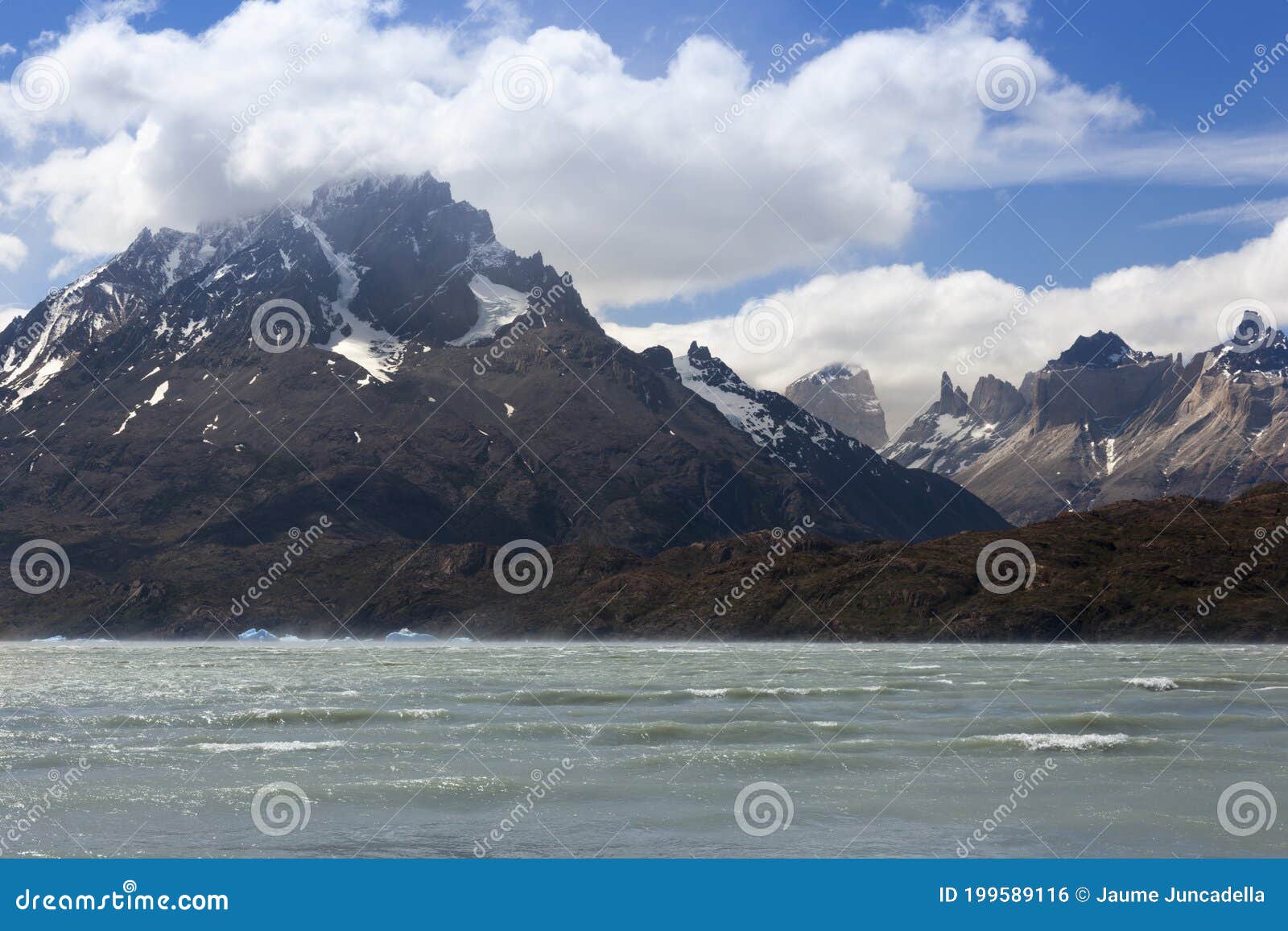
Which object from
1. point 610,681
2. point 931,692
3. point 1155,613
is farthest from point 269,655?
point 1155,613

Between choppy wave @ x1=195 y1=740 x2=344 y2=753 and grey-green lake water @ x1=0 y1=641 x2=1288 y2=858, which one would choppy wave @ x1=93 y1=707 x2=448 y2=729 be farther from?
choppy wave @ x1=195 y1=740 x2=344 y2=753

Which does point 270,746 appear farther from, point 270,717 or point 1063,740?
point 1063,740

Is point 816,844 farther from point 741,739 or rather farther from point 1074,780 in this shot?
point 741,739

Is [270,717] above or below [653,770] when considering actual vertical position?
below

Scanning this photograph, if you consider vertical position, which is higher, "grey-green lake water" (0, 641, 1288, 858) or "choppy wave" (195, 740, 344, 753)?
"grey-green lake water" (0, 641, 1288, 858)

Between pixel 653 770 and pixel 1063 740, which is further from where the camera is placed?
pixel 1063 740

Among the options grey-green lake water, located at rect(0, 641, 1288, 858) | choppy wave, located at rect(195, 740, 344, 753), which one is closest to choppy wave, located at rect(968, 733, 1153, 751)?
grey-green lake water, located at rect(0, 641, 1288, 858)

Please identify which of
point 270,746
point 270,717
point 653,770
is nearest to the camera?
point 653,770

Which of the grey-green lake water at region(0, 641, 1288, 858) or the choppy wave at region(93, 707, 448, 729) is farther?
the choppy wave at region(93, 707, 448, 729)

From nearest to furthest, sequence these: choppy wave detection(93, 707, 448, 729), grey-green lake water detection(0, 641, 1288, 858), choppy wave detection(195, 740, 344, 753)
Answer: grey-green lake water detection(0, 641, 1288, 858), choppy wave detection(195, 740, 344, 753), choppy wave detection(93, 707, 448, 729)

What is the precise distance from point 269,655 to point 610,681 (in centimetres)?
7551

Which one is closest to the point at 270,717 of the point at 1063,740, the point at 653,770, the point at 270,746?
the point at 270,746

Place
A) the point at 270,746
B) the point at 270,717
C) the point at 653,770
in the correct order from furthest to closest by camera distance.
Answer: the point at 270,717 < the point at 270,746 < the point at 653,770

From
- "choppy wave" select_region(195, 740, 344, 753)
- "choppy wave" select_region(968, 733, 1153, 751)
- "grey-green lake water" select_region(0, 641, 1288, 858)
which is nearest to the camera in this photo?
"grey-green lake water" select_region(0, 641, 1288, 858)
